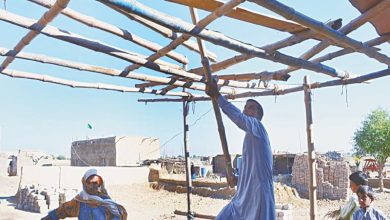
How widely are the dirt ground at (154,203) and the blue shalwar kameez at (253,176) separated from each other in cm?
953

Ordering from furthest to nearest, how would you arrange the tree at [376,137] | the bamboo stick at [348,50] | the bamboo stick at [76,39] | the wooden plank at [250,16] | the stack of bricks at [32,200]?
1. the tree at [376,137]
2. the stack of bricks at [32,200]
3. the bamboo stick at [348,50]
4. the bamboo stick at [76,39]
5. the wooden plank at [250,16]

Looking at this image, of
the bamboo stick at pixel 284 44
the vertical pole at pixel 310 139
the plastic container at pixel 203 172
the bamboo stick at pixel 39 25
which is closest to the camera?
the bamboo stick at pixel 39 25

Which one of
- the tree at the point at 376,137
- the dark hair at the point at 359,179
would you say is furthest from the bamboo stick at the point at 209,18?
the tree at the point at 376,137

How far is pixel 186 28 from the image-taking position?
2.62 metres

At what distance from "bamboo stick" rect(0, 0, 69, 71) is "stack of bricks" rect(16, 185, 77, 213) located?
1004 cm

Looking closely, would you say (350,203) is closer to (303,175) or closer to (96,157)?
(303,175)

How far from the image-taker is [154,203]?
17.2 meters

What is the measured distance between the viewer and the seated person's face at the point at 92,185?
12.0 ft

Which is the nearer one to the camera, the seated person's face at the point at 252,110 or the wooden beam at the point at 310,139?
the seated person's face at the point at 252,110

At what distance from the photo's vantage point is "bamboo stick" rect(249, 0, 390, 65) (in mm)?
2148

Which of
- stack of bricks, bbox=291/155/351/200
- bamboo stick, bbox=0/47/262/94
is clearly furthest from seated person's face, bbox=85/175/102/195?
stack of bricks, bbox=291/155/351/200

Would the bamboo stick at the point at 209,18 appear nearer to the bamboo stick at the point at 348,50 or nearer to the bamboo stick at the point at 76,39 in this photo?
the bamboo stick at the point at 76,39

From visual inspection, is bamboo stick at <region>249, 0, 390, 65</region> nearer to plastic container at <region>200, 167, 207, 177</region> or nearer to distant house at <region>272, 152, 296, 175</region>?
distant house at <region>272, 152, 296, 175</region>

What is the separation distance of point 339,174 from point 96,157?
1891 centimetres
